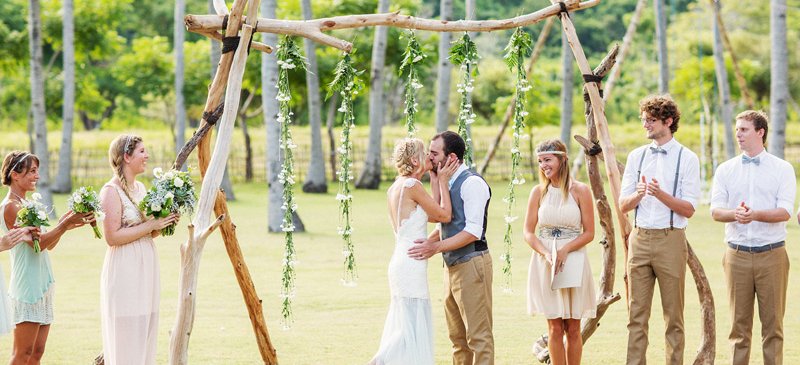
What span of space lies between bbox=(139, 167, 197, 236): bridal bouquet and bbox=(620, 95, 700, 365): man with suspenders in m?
2.75

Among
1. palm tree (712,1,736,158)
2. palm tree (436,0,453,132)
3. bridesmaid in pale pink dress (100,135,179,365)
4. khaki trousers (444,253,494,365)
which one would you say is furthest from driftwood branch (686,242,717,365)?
palm tree (712,1,736,158)

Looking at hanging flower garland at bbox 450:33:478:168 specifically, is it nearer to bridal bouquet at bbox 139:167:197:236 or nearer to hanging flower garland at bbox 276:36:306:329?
hanging flower garland at bbox 276:36:306:329

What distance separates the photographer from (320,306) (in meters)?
11.8

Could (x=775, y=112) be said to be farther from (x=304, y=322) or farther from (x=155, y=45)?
(x=155, y=45)

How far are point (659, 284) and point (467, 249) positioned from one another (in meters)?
1.24

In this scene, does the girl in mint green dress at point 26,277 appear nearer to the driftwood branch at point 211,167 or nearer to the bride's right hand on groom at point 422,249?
the driftwood branch at point 211,167

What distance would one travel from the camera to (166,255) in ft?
53.1

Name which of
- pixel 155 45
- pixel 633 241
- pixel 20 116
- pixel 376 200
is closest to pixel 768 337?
pixel 633 241

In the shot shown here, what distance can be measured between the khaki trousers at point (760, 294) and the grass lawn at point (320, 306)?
1.16 meters

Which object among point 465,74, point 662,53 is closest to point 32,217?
point 465,74

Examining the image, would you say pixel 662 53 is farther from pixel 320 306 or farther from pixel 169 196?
pixel 169 196

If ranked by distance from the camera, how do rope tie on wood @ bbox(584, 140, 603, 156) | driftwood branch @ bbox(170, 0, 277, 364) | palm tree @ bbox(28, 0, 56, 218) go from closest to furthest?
1. driftwood branch @ bbox(170, 0, 277, 364)
2. rope tie on wood @ bbox(584, 140, 603, 156)
3. palm tree @ bbox(28, 0, 56, 218)

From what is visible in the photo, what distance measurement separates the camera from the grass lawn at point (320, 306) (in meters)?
9.38

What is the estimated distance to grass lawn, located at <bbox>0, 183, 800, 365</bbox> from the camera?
9375mm
